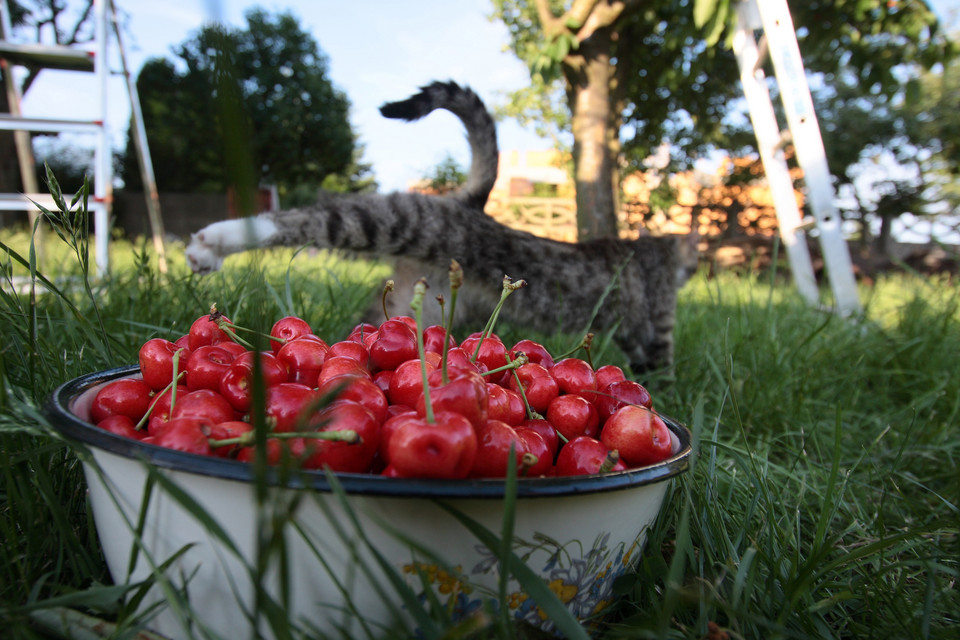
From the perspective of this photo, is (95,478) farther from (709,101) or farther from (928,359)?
(709,101)

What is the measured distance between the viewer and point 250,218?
0.22 m

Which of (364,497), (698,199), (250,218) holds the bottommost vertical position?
(364,497)

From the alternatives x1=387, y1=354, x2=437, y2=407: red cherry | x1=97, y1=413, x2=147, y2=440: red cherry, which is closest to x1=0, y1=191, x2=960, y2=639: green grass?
x1=97, y1=413, x2=147, y2=440: red cherry

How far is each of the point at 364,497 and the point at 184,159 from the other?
9.49m

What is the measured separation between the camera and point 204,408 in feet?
1.56

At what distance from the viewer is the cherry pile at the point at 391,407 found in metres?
0.39

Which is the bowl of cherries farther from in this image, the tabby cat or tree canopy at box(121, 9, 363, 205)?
tree canopy at box(121, 9, 363, 205)

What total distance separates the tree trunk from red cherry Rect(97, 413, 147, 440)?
3.38 meters

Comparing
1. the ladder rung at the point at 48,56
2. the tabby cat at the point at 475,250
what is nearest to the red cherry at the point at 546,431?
the tabby cat at the point at 475,250

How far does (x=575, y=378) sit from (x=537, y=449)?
0.51 ft

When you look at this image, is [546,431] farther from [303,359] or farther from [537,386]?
[303,359]

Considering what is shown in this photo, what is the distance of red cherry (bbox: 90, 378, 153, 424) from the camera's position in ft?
1.74

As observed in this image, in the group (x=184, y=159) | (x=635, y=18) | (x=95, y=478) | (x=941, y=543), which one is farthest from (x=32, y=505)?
(x=184, y=159)

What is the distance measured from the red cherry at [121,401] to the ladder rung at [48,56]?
247cm
